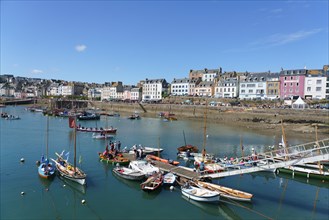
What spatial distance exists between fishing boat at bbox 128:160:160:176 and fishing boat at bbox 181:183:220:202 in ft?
12.7

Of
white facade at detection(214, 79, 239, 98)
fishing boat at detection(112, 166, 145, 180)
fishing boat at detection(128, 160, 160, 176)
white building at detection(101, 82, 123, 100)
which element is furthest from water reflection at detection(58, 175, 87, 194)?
white building at detection(101, 82, 123, 100)

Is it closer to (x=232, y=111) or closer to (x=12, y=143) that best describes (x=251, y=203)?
(x=12, y=143)

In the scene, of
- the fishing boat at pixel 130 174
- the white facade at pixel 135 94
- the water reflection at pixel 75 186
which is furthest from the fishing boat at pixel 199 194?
the white facade at pixel 135 94

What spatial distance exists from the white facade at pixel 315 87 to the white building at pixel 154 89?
61.0 m

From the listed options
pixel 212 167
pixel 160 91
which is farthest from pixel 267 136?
pixel 160 91

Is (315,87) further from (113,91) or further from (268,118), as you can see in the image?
(113,91)

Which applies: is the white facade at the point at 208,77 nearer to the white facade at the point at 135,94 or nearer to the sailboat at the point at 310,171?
the white facade at the point at 135,94

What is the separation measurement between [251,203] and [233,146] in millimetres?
19792

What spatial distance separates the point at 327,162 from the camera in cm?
2767

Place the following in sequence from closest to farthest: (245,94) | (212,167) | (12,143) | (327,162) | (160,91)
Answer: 1. (212,167)
2. (327,162)
3. (12,143)
4. (245,94)
5. (160,91)

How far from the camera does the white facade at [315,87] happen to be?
3041 inches

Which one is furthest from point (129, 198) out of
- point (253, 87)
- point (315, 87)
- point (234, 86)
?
point (234, 86)

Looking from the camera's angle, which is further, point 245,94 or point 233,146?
point 245,94

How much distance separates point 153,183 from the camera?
2094 cm
